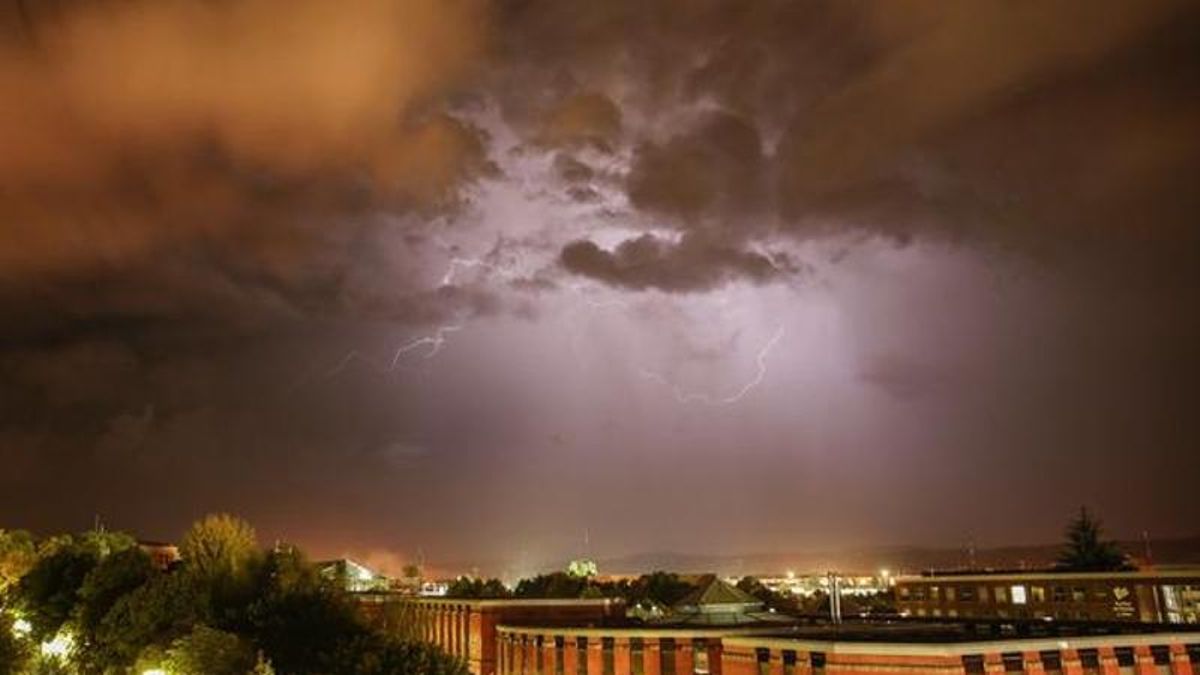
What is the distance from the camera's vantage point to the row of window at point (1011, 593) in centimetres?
10775

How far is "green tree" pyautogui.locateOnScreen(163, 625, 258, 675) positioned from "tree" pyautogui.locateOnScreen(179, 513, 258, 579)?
17187 mm

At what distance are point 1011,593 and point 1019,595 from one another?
1273 millimetres

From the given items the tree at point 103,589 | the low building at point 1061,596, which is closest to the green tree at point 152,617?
the tree at point 103,589

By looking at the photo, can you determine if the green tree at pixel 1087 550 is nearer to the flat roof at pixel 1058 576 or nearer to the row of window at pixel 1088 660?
the flat roof at pixel 1058 576

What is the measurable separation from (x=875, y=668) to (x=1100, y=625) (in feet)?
79.9

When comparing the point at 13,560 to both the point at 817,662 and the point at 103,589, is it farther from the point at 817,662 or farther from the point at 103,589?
the point at 817,662

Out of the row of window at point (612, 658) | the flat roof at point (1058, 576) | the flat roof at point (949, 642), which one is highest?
the flat roof at point (1058, 576)

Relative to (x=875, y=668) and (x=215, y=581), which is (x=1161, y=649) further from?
(x=215, y=581)

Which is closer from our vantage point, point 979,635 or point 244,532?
point 979,635

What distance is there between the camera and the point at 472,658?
97312 mm

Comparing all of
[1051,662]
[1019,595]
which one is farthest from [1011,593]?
[1051,662]

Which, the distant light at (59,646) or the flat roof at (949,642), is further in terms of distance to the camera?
the distant light at (59,646)

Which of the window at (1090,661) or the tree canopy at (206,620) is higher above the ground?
the tree canopy at (206,620)

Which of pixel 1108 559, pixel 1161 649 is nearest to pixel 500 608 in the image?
pixel 1161 649
